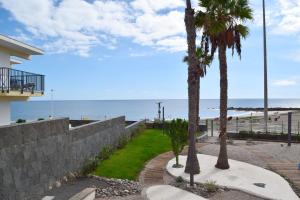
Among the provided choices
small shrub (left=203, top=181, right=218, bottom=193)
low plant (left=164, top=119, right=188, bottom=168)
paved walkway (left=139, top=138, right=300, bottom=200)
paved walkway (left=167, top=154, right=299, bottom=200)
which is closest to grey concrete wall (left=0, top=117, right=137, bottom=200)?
paved walkway (left=139, top=138, right=300, bottom=200)

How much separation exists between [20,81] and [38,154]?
1274cm

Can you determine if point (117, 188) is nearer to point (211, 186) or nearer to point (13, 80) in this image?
point (211, 186)

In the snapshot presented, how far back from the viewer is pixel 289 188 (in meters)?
16.2

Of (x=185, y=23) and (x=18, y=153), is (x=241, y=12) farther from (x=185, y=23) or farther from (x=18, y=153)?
(x=18, y=153)

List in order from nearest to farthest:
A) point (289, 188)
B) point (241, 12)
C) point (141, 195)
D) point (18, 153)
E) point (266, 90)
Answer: point (18, 153) → point (141, 195) → point (289, 188) → point (241, 12) → point (266, 90)

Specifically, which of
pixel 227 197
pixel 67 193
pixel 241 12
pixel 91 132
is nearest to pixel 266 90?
pixel 241 12

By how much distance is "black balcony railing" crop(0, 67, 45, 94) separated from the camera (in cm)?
2402

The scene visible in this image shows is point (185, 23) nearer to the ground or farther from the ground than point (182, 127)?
farther from the ground

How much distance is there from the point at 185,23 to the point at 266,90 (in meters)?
20.7

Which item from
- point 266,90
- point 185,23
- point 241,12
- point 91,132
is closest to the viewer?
point 185,23

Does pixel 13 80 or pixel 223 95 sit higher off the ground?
pixel 13 80

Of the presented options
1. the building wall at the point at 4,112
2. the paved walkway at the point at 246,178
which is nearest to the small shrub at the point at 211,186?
the paved walkway at the point at 246,178

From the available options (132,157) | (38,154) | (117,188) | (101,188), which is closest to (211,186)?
(117,188)

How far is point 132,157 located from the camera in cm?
2197
